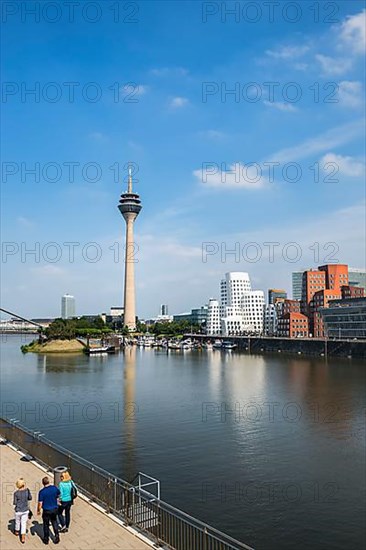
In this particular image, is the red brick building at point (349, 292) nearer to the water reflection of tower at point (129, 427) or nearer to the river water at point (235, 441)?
the river water at point (235, 441)

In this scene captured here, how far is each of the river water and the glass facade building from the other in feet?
155

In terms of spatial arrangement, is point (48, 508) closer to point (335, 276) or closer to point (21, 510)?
point (21, 510)

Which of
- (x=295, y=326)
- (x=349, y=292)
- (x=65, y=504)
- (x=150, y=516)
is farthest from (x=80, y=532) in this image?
(x=349, y=292)

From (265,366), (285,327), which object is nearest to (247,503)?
(265,366)

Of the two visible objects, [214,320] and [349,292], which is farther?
[214,320]

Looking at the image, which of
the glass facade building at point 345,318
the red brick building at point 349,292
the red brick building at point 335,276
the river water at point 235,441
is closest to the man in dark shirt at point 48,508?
the river water at point 235,441

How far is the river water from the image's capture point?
52.3 ft

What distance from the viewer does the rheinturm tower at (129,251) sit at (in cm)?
15562

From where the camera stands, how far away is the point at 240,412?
110 ft

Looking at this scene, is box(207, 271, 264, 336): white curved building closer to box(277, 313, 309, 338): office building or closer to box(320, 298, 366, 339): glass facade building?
box(277, 313, 309, 338): office building

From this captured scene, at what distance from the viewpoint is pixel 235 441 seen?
82.5 ft

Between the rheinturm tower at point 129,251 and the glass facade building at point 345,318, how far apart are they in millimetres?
68238

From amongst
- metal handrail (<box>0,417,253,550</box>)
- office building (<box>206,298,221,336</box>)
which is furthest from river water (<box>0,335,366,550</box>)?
office building (<box>206,298,221,336</box>)

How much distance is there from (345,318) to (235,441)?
81643mm
